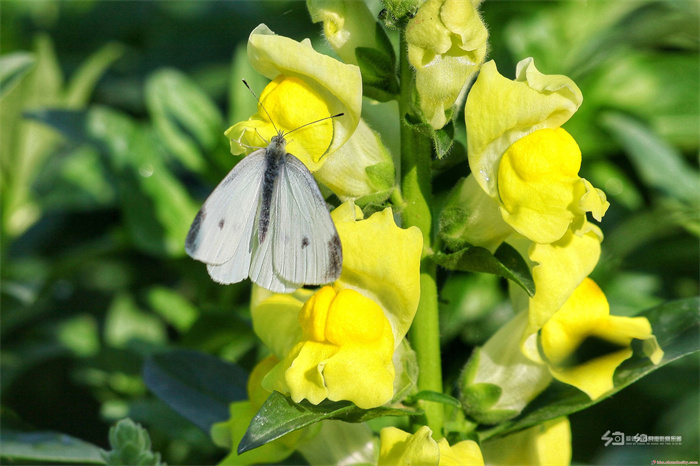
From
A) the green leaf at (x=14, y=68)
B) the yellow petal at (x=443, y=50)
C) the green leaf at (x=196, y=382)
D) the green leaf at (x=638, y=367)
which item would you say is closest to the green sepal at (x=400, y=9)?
the yellow petal at (x=443, y=50)

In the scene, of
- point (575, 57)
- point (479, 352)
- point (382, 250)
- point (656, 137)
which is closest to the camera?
point (382, 250)

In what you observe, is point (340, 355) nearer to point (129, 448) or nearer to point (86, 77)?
point (129, 448)

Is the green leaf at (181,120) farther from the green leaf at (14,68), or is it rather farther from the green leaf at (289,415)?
the green leaf at (289,415)

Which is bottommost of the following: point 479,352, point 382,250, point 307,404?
point 479,352

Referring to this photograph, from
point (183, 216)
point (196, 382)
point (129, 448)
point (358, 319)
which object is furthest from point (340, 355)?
point (183, 216)

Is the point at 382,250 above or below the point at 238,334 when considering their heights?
above

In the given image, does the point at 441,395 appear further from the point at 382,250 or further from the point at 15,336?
the point at 15,336

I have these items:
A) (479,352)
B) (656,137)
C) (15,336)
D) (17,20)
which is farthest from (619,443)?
(17,20)
